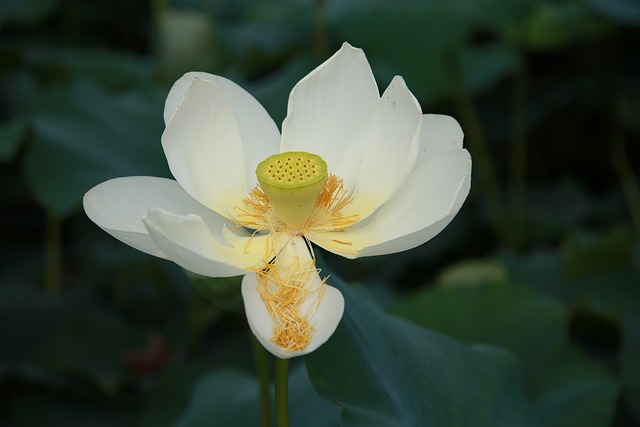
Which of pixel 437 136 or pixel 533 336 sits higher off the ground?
pixel 437 136

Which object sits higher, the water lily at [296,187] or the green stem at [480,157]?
the water lily at [296,187]

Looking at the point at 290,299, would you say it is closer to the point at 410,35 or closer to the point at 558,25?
the point at 410,35

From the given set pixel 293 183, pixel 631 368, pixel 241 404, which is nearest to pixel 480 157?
pixel 631 368

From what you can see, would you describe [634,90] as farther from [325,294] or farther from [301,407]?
[325,294]

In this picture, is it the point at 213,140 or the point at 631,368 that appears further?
the point at 631,368

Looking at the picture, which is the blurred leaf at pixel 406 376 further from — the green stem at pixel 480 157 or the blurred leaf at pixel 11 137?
the green stem at pixel 480 157

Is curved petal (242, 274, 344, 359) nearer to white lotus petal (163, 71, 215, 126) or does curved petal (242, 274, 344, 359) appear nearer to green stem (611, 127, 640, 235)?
white lotus petal (163, 71, 215, 126)

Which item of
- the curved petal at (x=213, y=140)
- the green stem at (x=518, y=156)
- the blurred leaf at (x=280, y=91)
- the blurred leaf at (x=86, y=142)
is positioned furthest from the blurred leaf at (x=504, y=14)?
the curved petal at (x=213, y=140)

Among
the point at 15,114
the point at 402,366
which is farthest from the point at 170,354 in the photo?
the point at 402,366
